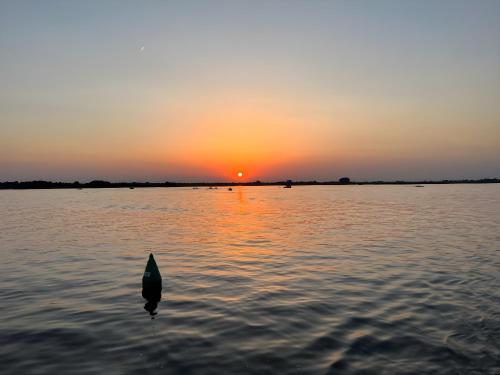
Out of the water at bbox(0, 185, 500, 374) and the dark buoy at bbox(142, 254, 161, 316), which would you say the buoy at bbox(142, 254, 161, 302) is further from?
the water at bbox(0, 185, 500, 374)

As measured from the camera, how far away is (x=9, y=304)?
662 inches

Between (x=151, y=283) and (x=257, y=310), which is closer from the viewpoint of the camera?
(x=257, y=310)

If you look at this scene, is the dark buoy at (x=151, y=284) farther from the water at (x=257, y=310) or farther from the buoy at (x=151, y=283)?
the water at (x=257, y=310)

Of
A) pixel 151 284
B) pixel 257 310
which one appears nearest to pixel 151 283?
pixel 151 284

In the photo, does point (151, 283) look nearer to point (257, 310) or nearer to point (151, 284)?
point (151, 284)

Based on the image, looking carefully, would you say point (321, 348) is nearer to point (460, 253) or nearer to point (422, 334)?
point (422, 334)

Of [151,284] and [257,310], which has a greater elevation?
[151,284]

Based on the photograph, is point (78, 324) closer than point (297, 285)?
Yes

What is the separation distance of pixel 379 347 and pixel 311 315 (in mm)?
3593

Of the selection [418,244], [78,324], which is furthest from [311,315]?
[418,244]

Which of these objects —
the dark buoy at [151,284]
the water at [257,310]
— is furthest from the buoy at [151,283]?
the water at [257,310]

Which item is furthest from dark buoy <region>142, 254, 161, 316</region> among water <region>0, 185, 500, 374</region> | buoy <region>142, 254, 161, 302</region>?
water <region>0, 185, 500, 374</region>

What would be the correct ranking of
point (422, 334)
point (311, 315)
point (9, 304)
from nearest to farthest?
point (422, 334) → point (311, 315) → point (9, 304)

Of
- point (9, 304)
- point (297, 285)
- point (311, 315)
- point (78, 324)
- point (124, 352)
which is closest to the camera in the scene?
point (124, 352)
